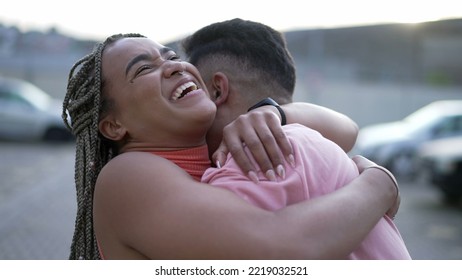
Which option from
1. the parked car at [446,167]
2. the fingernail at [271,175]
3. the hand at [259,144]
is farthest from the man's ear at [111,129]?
the parked car at [446,167]

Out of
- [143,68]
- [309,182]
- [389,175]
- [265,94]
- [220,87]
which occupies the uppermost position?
[143,68]

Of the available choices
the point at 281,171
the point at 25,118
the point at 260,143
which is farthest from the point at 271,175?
the point at 25,118

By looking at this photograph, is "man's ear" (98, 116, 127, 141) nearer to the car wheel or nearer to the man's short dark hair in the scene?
the man's short dark hair

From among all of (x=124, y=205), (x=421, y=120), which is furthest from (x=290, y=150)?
(x=421, y=120)

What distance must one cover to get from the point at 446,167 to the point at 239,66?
8182mm

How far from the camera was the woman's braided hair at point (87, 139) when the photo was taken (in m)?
1.99

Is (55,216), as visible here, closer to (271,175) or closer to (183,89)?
(183,89)

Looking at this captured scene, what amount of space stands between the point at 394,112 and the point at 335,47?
14.0m

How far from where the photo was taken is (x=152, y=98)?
6.14 ft

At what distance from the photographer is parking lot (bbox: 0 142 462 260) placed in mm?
7148

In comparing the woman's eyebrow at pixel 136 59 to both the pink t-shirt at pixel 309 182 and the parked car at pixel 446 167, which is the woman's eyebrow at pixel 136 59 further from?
the parked car at pixel 446 167

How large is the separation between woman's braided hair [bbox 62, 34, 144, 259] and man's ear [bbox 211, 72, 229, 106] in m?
0.37

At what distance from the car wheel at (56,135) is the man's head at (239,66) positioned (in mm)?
15678
